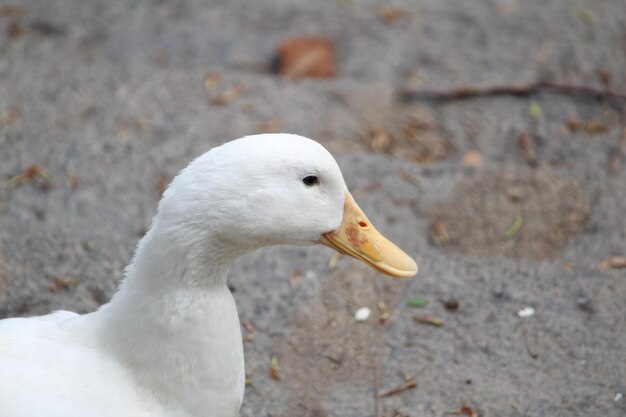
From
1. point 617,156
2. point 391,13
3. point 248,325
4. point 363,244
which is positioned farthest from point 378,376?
point 391,13

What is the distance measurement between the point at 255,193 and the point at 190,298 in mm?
330

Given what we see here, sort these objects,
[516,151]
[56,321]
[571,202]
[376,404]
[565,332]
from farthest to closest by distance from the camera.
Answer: [516,151]
[571,202]
[565,332]
[376,404]
[56,321]

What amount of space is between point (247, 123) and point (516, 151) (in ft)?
4.08

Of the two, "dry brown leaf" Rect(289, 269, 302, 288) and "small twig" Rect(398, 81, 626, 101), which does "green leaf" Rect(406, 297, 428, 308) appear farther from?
"small twig" Rect(398, 81, 626, 101)

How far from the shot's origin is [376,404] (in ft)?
8.17

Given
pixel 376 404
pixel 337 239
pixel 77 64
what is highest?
pixel 337 239

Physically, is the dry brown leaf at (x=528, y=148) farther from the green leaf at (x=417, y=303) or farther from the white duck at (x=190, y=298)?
the white duck at (x=190, y=298)

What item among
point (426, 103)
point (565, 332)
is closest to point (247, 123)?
point (426, 103)

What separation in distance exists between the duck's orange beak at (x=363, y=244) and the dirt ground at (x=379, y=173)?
662mm

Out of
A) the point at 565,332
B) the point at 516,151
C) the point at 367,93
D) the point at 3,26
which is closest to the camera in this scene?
the point at 565,332

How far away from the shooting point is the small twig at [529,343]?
104 inches

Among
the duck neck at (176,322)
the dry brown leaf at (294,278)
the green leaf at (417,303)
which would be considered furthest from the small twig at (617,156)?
the duck neck at (176,322)

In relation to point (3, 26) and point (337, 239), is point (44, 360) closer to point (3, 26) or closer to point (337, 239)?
point (337, 239)

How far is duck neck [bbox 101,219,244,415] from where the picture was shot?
73.6 inches
